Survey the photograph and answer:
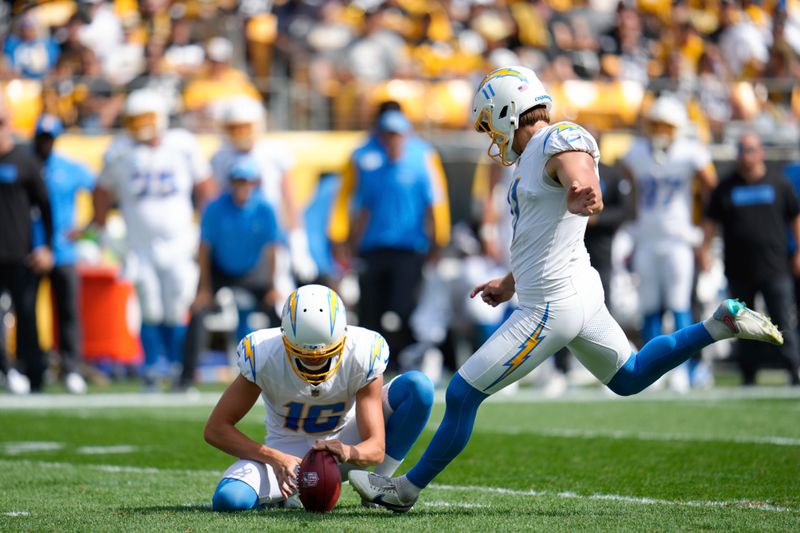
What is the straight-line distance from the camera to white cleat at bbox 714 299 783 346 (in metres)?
5.00

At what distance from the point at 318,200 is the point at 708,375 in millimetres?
4246

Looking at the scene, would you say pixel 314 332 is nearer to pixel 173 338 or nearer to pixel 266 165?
pixel 173 338

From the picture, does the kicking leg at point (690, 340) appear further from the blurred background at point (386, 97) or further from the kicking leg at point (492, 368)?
the blurred background at point (386, 97)

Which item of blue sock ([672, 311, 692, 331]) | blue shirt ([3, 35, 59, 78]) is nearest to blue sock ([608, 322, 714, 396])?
blue sock ([672, 311, 692, 331])

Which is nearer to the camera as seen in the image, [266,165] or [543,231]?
[543,231]

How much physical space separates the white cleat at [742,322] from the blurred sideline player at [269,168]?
19.4 ft

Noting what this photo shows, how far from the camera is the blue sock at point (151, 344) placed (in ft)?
35.2

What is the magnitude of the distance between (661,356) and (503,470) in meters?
1.47

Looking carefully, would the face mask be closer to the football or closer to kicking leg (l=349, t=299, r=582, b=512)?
kicking leg (l=349, t=299, r=582, b=512)

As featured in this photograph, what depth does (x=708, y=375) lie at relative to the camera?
36.6 feet

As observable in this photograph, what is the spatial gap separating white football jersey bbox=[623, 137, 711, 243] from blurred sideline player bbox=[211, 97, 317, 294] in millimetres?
2686

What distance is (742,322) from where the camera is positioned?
5000 mm

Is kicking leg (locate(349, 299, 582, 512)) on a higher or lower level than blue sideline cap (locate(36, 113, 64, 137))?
lower

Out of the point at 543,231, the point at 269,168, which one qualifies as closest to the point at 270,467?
the point at 543,231
